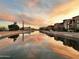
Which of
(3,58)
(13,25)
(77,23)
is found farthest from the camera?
(13,25)

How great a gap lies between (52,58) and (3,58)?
11.1 ft

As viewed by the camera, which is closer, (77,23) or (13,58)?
(13,58)

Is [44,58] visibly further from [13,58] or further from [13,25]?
[13,25]

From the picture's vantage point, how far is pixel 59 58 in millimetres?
12266

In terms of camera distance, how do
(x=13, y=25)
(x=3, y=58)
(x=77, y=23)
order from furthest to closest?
(x=13, y=25) < (x=77, y=23) < (x=3, y=58)

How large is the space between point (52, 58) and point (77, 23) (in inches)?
2993

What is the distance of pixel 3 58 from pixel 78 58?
16.9 feet

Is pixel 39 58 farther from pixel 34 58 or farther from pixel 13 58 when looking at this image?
pixel 13 58

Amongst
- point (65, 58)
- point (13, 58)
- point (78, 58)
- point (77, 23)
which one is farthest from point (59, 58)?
point (77, 23)

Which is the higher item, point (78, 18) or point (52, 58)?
point (78, 18)

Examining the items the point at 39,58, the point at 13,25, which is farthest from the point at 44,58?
the point at 13,25

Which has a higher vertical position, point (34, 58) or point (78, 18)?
point (78, 18)

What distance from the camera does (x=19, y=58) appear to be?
39.3ft

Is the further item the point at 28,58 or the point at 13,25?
the point at 13,25
